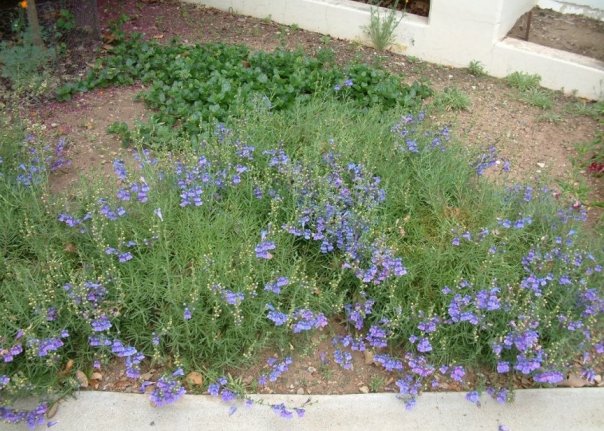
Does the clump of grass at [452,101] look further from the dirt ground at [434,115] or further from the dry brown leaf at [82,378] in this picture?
the dry brown leaf at [82,378]

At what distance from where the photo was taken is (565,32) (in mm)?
5898

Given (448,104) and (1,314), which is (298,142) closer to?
(448,104)

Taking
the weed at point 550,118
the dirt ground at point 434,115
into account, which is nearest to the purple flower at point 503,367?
the dirt ground at point 434,115

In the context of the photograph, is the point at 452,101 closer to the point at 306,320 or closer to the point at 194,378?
the point at 306,320

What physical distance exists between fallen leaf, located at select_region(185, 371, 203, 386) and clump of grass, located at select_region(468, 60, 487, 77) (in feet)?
12.4

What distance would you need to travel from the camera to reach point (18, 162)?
3.88 m

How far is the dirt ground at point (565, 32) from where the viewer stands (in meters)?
5.66

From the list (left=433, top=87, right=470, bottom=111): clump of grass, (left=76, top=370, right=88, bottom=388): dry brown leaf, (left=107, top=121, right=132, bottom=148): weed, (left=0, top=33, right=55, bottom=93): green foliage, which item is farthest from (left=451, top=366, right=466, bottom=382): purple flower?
(left=0, top=33, right=55, bottom=93): green foliage

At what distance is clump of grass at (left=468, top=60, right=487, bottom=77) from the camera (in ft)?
18.0

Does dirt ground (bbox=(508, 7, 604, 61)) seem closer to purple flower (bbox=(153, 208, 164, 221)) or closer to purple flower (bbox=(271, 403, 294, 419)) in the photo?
purple flower (bbox=(153, 208, 164, 221))

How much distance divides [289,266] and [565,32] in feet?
13.6

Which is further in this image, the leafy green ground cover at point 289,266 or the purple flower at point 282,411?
the leafy green ground cover at point 289,266

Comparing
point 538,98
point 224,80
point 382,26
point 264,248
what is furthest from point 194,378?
point 382,26

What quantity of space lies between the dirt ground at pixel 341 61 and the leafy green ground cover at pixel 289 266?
0.10 metres
